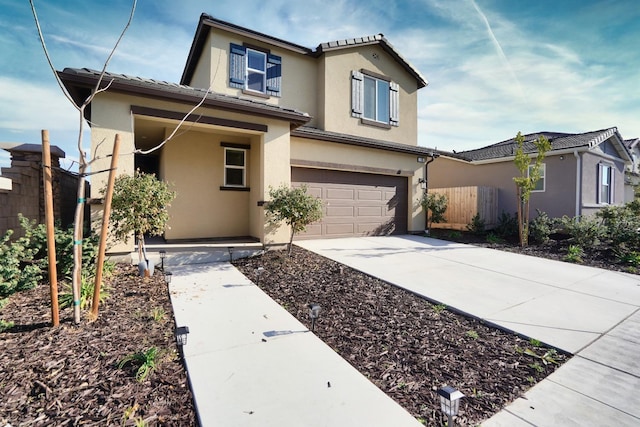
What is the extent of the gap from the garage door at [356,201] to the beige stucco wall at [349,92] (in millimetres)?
2015

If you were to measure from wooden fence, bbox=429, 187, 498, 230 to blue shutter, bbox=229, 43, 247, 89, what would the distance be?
31.6 ft

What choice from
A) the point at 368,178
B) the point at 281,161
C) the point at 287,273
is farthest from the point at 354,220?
the point at 287,273

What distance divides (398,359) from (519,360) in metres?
1.26

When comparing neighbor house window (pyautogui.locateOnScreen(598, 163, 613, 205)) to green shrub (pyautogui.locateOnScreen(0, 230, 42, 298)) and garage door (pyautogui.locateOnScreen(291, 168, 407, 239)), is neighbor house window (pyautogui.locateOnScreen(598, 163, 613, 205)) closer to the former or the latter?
garage door (pyautogui.locateOnScreen(291, 168, 407, 239))

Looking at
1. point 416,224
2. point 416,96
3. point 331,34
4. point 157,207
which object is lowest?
point 416,224

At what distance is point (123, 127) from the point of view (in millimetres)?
5871

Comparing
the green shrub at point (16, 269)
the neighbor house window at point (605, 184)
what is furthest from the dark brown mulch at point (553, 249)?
the green shrub at point (16, 269)

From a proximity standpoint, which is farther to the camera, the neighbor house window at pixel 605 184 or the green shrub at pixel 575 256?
the neighbor house window at pixel 605 184

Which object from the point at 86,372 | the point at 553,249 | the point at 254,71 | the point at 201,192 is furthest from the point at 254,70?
the point at 553,249

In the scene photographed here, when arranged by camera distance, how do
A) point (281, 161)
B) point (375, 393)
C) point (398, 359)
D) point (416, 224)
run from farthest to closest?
point (416, 224) < point (281, 161) < point (398, 359) < point (375, 393)

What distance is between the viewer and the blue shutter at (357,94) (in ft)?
36.9

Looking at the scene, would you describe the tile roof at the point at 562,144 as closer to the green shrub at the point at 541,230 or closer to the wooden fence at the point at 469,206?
the wooden fence at the point at 469,206

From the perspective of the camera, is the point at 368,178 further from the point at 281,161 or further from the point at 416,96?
the point at 416,96

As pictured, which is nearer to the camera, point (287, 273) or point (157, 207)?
point (157, 207)
